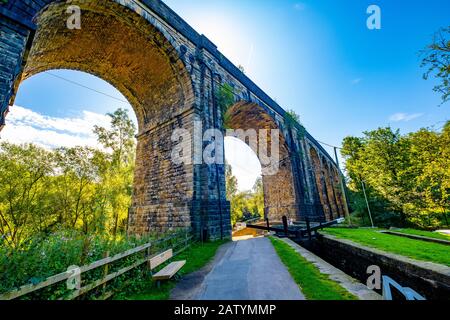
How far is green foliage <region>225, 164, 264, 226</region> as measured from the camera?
34875 mm

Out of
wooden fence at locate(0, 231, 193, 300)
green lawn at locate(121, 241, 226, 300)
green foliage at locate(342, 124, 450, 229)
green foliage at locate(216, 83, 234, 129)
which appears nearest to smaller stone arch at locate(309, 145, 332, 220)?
green foliage at locate(342, 124, 450, 229)

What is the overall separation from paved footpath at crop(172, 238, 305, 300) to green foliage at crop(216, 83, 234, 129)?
781 cm

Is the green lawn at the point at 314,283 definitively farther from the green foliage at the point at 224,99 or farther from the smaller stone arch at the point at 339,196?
the smaller stone arch at the point at 339,196

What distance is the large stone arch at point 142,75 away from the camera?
7.52 m

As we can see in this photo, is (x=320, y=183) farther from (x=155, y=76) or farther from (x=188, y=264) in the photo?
(x=188, y=264)

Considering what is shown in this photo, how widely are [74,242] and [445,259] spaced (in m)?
7.53

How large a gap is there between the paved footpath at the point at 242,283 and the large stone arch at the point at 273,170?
38.7ft

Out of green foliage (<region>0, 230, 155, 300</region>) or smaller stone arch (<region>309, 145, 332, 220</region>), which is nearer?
green foliage (<region>0, 230, 155, 300</region>)

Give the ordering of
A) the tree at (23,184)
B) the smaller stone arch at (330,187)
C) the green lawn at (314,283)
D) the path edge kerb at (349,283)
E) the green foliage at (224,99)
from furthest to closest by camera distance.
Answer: the smaller stone arch at (330,187) < the tree at (23,184) < the green foliage at (224,99) < the green lawn at (314,283) < the path edge kerb at (349,283)

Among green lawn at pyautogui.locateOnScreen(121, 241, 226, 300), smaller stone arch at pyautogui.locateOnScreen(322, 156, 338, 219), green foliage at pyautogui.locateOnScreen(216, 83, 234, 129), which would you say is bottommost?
green lawn at pyautogui.locateOnScreen(121, 241, 226, 300)

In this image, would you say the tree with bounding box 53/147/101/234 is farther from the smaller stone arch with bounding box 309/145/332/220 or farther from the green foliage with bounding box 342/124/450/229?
the green foliage with bounding box 342/124/450/229

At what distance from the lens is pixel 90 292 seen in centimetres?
323

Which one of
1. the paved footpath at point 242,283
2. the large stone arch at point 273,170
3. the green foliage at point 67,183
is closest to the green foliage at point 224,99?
the large stone arch at point 273,170
